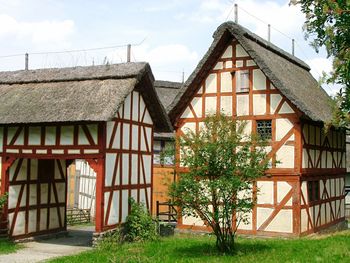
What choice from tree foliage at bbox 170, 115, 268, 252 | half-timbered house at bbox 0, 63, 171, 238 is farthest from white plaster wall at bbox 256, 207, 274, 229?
tree foliage at bbox 170, 115, 268, 252

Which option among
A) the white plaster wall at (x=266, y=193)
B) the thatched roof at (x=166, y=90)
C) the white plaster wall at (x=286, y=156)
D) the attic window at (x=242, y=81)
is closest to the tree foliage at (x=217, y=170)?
the white plaster wall at (x=286, y=156)

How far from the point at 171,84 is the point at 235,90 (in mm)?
17521

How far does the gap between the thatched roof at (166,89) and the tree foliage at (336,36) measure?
22934 millimetres

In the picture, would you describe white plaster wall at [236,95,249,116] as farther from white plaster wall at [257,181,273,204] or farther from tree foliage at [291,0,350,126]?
tree foliage at [291,0,350,126]

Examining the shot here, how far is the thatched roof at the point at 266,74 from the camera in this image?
21.1m

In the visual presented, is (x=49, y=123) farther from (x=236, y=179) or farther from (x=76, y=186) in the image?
→ (x=76, y=186)

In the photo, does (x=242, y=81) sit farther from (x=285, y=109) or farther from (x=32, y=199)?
(x=32, y=199)

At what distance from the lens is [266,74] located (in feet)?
70.0

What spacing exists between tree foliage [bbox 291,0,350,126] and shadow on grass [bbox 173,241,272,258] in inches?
184

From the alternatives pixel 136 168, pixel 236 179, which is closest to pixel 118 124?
pixel 136 168

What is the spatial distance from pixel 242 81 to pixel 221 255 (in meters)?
10.00

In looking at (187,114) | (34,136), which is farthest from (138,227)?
(187,114)

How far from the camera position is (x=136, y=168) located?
21766mm

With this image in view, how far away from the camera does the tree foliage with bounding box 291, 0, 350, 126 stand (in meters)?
13.5
